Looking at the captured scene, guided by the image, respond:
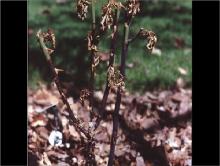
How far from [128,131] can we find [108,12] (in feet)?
4.73

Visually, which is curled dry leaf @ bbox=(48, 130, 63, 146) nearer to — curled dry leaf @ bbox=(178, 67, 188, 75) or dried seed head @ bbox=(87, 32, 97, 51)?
dried seed head @ bbox=(87, 32, 97, 51)

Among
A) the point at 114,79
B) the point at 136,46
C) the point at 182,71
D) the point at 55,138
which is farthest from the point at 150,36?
the point at 136,46

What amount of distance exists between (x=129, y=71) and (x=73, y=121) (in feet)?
6.80

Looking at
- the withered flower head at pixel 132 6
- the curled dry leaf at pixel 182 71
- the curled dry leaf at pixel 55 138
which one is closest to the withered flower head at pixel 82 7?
the withered flower head at pixel 132 6

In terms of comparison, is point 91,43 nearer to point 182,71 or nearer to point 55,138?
point 55,138

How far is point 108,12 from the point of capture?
232 cm

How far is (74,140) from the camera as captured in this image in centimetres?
337

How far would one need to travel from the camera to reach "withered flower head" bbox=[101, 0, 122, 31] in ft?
7.57

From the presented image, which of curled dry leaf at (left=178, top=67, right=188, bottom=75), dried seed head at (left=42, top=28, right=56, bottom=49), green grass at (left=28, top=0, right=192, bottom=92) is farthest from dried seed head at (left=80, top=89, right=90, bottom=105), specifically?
curled dry leaf at (left=178, top=67, right=188, bottom=75)

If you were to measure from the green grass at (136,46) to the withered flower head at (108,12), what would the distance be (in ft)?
4.18

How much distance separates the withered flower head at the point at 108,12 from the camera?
231cm

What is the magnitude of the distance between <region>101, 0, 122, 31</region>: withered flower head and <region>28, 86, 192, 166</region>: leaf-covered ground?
76cm

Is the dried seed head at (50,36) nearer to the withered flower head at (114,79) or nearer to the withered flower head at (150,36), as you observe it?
the withered flower head at (114,79)

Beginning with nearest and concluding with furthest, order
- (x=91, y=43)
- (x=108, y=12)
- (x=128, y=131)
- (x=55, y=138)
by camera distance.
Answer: (x=108, y=12), (x=91, y=43), (x=55, y=138), (x=128, y=131)
